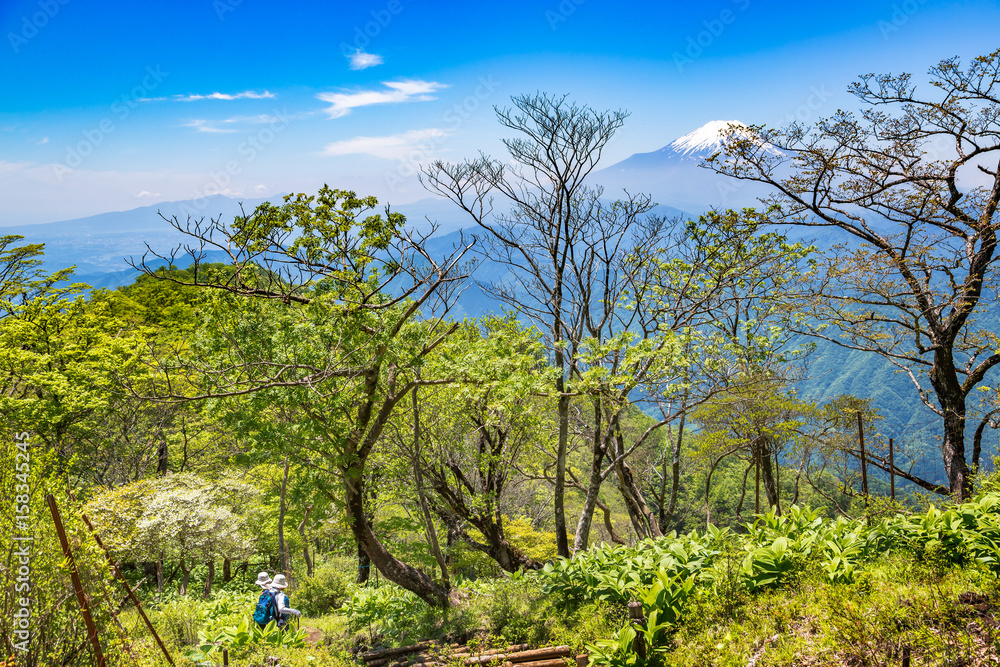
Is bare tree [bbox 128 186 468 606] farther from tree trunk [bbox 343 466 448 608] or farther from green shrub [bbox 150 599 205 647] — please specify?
green shrub [bbox 150 599 205 647]

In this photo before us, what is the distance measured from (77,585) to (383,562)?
4.22m

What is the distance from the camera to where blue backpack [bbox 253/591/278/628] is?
22.6ft

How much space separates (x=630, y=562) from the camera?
5.65 m

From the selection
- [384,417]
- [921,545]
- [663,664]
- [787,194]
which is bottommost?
[663,664]

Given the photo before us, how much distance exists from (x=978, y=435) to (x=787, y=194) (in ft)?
16.6

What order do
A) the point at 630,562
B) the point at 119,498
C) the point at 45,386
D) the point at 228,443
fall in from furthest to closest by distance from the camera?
the point at 228,443 → the point at 45,386 → the point at 119,498 → the point at 630,562

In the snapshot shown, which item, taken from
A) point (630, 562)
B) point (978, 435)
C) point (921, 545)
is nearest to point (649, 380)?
point (630, 562)

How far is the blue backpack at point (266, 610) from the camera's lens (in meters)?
6.89

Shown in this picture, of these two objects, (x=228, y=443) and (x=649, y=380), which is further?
(x=228, y=443)

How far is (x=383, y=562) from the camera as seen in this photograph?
8180 millimetres

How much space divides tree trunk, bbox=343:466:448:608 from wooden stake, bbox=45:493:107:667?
3.51 m

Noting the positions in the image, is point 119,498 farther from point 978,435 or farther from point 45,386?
point 978,435

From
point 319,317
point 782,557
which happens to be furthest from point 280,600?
point 782,557

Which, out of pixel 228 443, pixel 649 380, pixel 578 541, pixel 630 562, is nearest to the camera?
pixel 630 562
